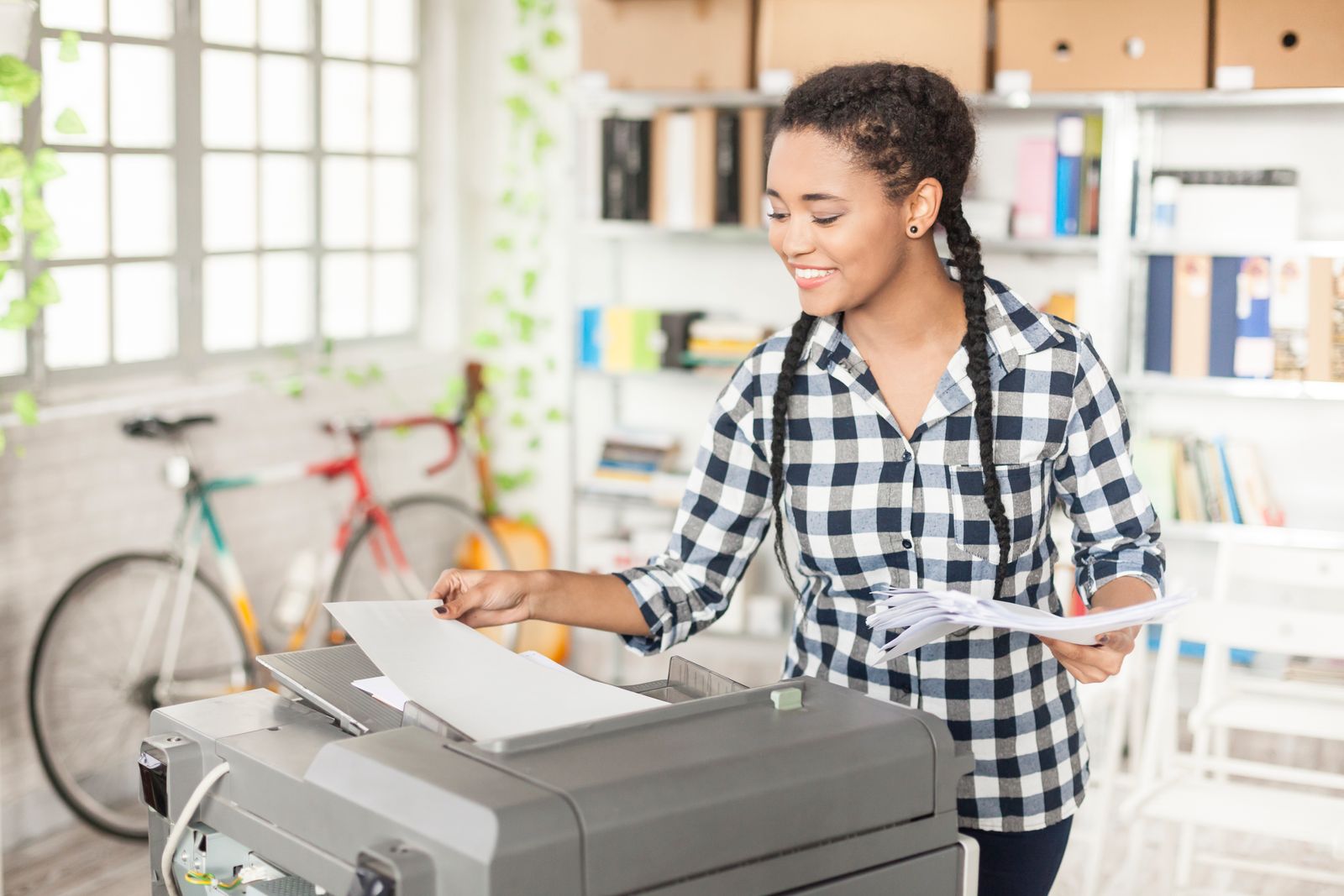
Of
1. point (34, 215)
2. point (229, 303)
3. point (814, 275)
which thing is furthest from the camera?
point (229, 303)

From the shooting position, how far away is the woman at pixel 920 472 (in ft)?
4.50

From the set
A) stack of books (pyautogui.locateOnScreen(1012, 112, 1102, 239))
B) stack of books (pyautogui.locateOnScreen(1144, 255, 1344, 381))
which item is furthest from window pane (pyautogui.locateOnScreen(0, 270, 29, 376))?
stack of books (pyautogui.locateOnScreen(1144, 255, 1344, 381))

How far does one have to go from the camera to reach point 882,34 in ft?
12.5

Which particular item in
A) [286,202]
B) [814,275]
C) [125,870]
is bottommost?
[125,870]

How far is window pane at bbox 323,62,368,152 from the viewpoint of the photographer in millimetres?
4352

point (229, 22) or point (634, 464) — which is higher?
point (229, 22)

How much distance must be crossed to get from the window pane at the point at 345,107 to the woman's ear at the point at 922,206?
327 cm

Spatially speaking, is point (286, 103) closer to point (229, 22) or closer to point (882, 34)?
point (229, 22)

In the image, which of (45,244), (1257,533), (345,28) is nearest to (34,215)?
(45,244)

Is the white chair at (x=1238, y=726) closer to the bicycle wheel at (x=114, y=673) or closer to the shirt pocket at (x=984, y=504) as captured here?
the shirt pocket at (x=984, y=504)

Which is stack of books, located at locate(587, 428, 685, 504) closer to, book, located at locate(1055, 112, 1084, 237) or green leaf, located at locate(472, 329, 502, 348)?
green leaf, located at locate(472, 329, 502, 348)

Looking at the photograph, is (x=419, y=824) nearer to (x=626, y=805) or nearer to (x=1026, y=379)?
(x=626, y=805)

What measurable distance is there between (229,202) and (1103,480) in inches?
Result: 123

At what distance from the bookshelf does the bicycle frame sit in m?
0.65
